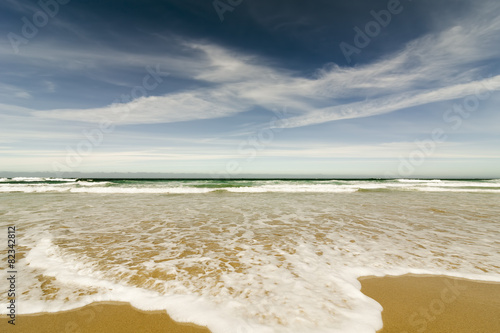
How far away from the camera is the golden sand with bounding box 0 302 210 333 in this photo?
3.02 metres

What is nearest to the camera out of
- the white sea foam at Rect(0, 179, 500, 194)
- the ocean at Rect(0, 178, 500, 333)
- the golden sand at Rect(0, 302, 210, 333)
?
the golden sand at Rect(0, 302, 210, 333)

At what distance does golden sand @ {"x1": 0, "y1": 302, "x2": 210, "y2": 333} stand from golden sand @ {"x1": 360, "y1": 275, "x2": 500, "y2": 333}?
252 centimetres

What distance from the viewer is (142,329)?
303 cm

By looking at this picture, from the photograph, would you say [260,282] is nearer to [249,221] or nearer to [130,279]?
[130,279]

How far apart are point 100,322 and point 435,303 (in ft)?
14.9

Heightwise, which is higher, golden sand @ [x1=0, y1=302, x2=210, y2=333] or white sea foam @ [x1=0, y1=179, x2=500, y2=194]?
white sea foam @ [x1=0, y1=179, x2=500, y2=194]

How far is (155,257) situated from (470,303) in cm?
554

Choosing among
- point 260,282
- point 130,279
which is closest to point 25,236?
point 130,279

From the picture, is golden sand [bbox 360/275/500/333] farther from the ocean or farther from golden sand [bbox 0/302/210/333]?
golden sand [bbox 0/302/210/333]

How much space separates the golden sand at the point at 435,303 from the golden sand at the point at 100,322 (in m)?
2.52

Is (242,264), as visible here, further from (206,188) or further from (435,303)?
(206,188)

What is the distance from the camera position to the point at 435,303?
3.54 m

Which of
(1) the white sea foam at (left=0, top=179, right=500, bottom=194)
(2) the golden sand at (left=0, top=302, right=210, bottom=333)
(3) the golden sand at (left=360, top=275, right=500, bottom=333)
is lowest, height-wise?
(2) the golden sand at (left=0, top=302, right=210, bottom=333)

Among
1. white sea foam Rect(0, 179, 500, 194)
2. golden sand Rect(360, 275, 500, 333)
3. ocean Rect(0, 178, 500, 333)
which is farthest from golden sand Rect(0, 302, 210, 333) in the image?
white sea foam Rect(0, 179, 500, 194)
